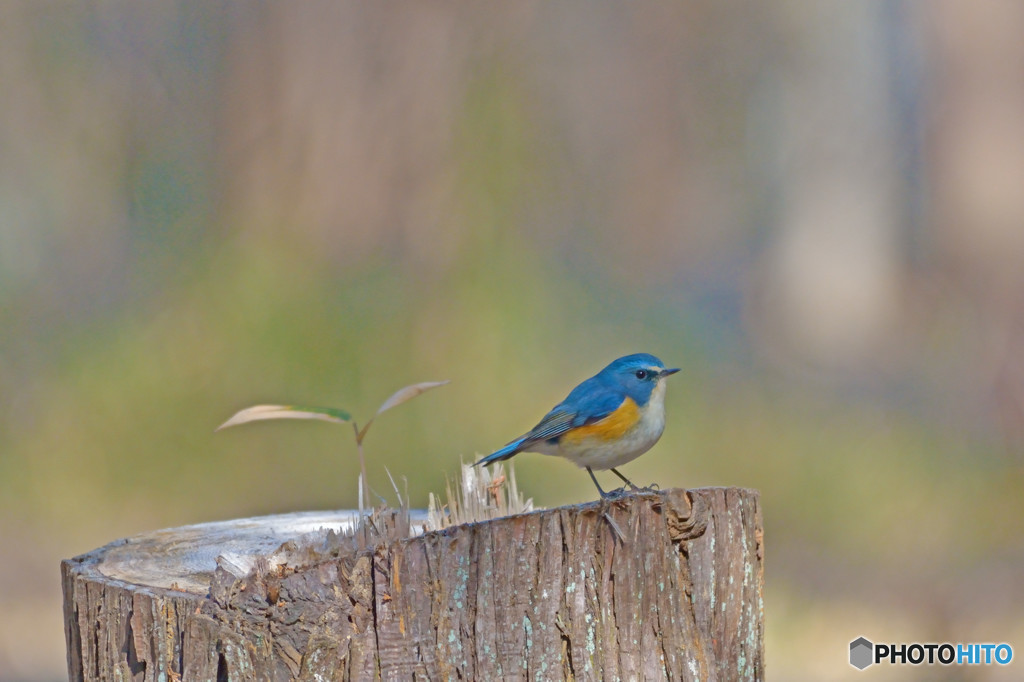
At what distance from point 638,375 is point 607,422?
157mm

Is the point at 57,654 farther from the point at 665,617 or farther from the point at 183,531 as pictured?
the point at 665,617

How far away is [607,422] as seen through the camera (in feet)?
7.83

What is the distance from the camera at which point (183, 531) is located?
2.44m

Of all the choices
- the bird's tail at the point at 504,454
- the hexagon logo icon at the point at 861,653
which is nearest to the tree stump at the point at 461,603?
the bird's tail at the point at 504,454

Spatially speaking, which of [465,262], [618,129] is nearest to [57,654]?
Answer: [465,262]

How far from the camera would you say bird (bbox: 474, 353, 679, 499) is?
2391 mm

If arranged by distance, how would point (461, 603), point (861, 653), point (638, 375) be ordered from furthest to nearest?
point (861, 653), point (638, 375), point (461, 603)

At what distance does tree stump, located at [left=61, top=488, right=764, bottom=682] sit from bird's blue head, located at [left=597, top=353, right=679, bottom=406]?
0.44m

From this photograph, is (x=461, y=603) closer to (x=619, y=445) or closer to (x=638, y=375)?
(x=619, y=445)

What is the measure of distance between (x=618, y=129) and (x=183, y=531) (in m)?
7.29

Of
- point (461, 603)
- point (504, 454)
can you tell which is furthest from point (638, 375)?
point (461, 603)

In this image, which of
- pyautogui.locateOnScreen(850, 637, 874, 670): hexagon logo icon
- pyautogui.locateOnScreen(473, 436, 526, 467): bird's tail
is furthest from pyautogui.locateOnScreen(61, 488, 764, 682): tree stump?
pyautogui.locateOnScreen(850, 637, 874, 670): hexagon logo icon

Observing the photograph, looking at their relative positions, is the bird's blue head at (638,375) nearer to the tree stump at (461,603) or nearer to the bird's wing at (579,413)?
the bird's wing at (579,413)

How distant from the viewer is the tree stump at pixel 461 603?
1808 mm
